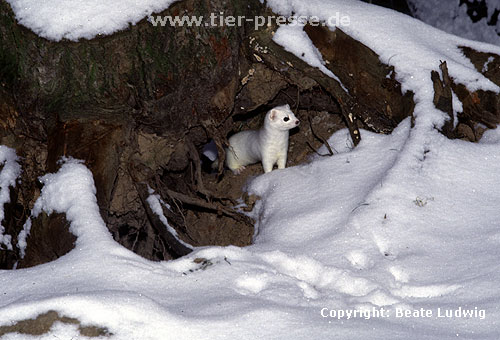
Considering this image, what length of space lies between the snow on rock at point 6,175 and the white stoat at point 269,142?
1.88 m

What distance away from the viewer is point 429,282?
8.97 feet

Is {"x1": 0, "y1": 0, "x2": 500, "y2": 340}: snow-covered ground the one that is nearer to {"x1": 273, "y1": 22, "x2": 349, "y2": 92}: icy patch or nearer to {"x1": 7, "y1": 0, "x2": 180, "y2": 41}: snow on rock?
{"x1": 273, "y1": 22, "x2": 349, "y2": 92}: icy patch

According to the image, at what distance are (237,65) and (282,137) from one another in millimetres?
999

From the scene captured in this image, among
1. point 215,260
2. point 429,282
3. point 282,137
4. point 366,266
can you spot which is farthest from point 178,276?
point 282,137

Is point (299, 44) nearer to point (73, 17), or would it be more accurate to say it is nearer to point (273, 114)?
point (273, 114)

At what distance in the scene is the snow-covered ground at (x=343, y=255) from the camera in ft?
7.59

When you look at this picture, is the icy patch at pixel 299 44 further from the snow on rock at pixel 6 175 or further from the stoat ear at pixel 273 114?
the snow on rock at pixel 6 175

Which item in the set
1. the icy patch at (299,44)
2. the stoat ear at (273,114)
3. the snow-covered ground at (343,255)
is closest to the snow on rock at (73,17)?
the snow-covered ground at (343,255)

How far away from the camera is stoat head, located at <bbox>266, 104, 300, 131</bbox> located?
496cm

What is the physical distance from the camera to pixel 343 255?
3055mm

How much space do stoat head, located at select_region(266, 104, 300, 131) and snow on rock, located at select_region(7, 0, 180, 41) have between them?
166 cm

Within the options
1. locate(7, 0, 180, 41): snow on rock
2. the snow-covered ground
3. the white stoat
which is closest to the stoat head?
the white stoat

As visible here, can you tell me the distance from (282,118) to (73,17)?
2029 mm

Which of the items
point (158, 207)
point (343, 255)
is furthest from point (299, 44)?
point (343, 255)
